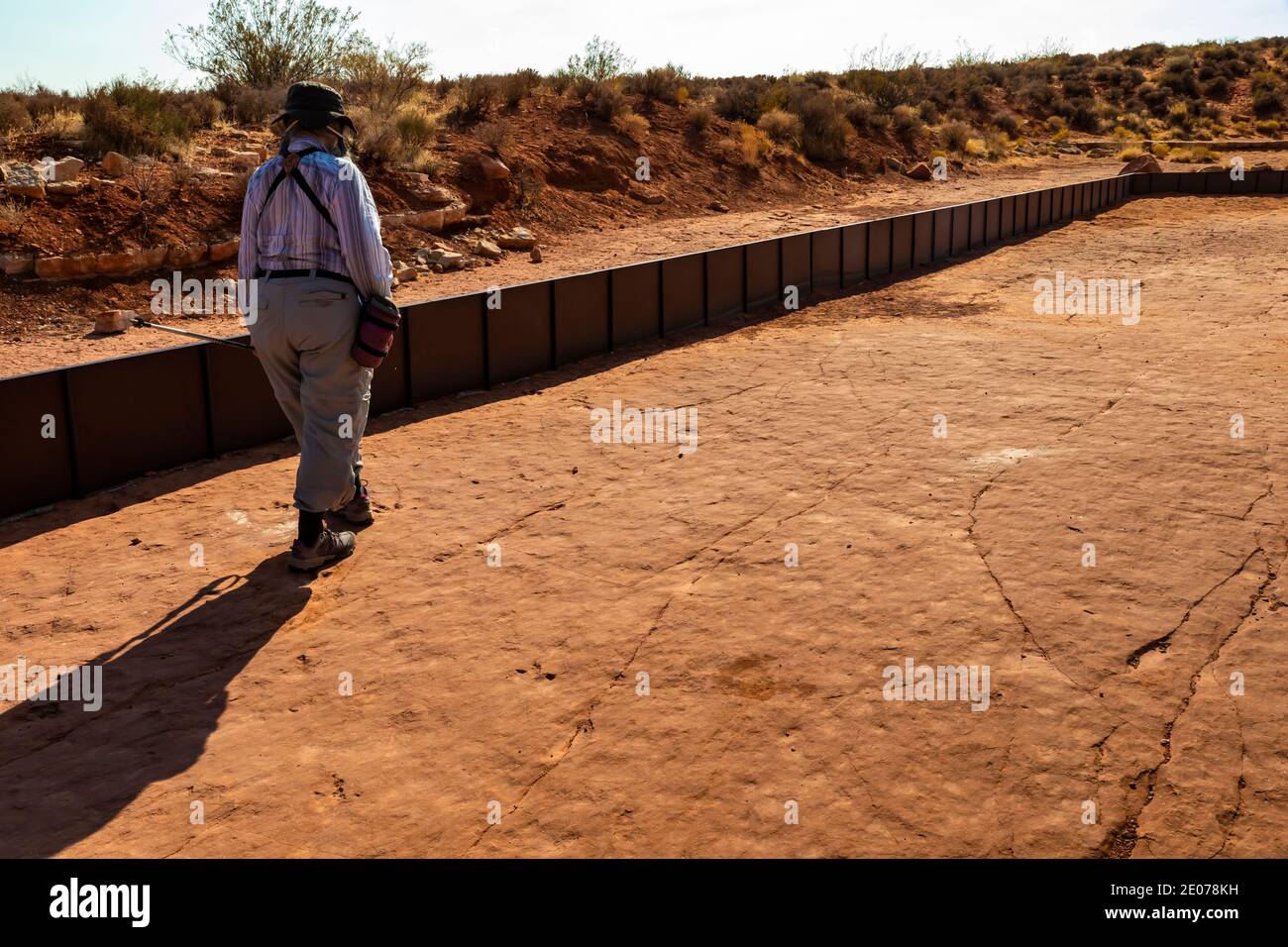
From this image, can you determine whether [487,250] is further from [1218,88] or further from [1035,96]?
[1218,88]

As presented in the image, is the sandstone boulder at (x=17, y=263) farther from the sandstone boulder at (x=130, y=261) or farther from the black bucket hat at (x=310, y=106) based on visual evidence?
the black bucket hat at (x=310, y=106)

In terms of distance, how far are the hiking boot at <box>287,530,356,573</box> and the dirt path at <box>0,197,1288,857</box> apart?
82mm

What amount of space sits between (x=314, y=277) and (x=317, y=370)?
0.45 meters

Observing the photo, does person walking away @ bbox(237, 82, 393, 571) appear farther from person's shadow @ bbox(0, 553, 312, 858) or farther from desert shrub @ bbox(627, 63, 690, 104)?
desert shrub @ bbox(627, 63, 690, 104)

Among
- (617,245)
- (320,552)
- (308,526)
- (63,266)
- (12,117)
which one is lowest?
(320,552)

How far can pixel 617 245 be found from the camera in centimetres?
1764

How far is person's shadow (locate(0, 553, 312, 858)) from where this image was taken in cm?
370

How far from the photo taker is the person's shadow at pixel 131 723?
3.70 m

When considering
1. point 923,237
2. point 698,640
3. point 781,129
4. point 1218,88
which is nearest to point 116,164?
point 923,237

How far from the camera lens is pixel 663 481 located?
6934mm

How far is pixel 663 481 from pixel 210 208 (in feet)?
33.4

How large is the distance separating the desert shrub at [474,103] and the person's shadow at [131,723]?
18277mm

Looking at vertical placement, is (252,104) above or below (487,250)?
above
